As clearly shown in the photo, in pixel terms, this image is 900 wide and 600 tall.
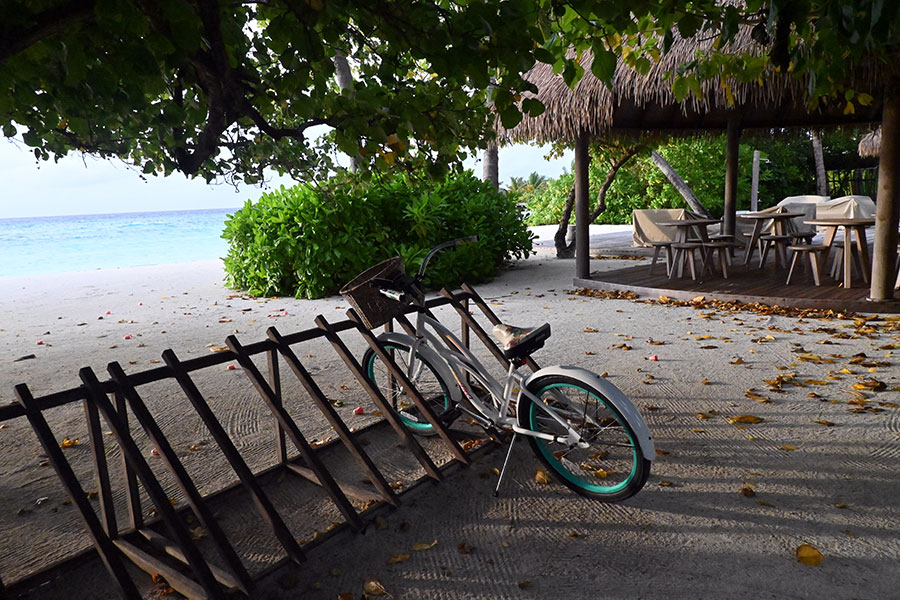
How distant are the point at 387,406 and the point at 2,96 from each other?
1833 mm

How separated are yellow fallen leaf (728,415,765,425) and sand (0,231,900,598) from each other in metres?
0.03

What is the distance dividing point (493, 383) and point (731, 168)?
951cm

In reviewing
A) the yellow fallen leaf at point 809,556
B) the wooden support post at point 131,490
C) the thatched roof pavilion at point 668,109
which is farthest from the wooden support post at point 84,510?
the thatched roof pavilion at point 668,109

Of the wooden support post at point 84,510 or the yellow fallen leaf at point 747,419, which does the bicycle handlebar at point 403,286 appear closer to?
the wooden support post at point 84,510

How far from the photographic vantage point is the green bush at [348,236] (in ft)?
28.2

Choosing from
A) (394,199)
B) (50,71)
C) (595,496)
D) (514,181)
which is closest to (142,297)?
(394,199)

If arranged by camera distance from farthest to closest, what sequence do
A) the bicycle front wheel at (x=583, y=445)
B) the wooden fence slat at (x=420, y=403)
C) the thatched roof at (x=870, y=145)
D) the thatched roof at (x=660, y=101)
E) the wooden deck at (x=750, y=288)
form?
the thatched roof at (x=870, y=145) → the thatched roof at (x=660, y=101) → the wooden deck at (x=750, y=288) → the wooden fence slat at (x=420, y=403) → the bicycle front wheel at (x=583, y=445)

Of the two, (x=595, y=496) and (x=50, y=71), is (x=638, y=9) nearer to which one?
(x=595, y=496)

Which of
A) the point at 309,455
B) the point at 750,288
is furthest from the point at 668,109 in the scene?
the point at 309,455

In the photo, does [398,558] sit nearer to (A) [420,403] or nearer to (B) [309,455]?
(B) [309,455]

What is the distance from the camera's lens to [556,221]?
23609 mm

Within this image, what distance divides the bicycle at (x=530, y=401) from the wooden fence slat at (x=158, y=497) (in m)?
1.11

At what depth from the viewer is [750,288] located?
775 centimetres

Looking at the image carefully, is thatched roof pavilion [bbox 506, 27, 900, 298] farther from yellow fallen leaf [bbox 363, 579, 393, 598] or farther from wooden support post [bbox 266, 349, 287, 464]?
yellow fallen leaf [bbox 363, 579, 393, 598]
